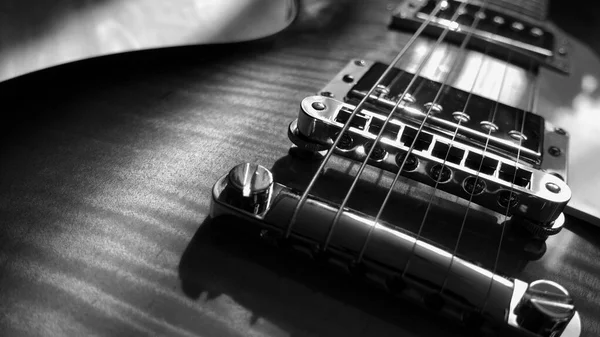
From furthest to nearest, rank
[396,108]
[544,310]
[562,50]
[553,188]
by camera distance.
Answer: [562,50], [396,108], [553,188], [544,310]

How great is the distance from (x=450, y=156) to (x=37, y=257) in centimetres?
39

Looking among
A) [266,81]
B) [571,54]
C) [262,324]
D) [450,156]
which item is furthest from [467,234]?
[571,54]

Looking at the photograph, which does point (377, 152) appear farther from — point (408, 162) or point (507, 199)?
point (507, 199)

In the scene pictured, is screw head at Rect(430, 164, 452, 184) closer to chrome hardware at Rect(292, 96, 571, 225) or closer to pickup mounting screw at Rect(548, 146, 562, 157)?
chrome hardware at Rect(292, 96, 571, 225)

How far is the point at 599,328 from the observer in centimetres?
44

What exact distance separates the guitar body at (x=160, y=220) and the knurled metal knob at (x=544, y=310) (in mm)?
56

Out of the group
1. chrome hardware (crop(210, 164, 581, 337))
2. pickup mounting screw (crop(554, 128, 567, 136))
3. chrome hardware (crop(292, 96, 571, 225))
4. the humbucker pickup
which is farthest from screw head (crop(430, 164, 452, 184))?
the humbucker pickup

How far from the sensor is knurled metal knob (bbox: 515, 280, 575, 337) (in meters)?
0.39

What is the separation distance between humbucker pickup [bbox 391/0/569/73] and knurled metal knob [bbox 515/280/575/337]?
55 centimetres

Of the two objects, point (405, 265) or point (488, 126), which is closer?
point (405, 265)

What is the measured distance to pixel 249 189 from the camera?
16.8 inches

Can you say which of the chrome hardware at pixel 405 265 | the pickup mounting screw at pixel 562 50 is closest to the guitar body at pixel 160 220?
the chrome hardware at pixel 405 265

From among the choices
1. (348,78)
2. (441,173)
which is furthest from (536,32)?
(441,173)

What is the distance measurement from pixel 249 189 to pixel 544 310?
0.25 metres
